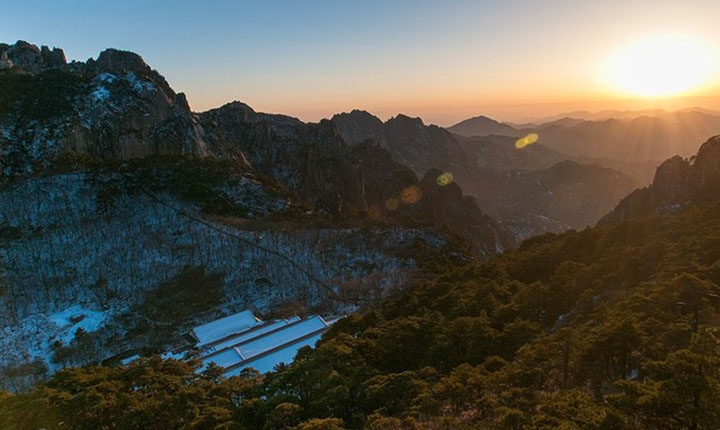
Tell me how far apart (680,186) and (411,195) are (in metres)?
55.3

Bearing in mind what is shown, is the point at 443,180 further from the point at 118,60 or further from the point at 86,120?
the point at 118,60

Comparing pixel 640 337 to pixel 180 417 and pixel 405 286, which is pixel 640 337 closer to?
pixel 180 417

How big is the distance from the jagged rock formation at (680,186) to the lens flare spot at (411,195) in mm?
42584

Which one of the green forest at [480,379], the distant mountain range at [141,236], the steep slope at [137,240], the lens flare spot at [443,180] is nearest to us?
the green forest at [480,379]

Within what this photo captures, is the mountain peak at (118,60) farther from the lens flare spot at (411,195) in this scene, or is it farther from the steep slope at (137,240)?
the lens flare spot at (411,195)

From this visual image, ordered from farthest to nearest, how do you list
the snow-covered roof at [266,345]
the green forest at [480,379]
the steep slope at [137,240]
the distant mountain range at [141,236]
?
the distant mountain range at [141,236] → the steep slope at [137,240] → the snow-covered roof at [266,345] → the green forest at [480,379]

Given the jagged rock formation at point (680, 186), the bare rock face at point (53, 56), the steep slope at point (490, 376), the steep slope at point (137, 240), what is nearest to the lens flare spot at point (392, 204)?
the steep slope at point (137, 240)

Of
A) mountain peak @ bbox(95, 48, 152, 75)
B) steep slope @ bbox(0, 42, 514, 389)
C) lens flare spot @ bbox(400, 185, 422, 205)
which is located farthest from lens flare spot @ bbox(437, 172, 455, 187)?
mountain peak @ bbox(95, 48, 152, 75)

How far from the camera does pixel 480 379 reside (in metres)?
16.4

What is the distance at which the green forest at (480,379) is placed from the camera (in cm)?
1163

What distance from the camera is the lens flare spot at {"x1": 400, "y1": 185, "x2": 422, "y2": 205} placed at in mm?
106375

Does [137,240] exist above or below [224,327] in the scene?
above

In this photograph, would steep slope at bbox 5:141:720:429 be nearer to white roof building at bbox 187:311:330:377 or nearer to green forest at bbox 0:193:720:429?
green forest at bbox 0:193:720:429

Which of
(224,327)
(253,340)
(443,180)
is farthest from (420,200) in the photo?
(253,340)
